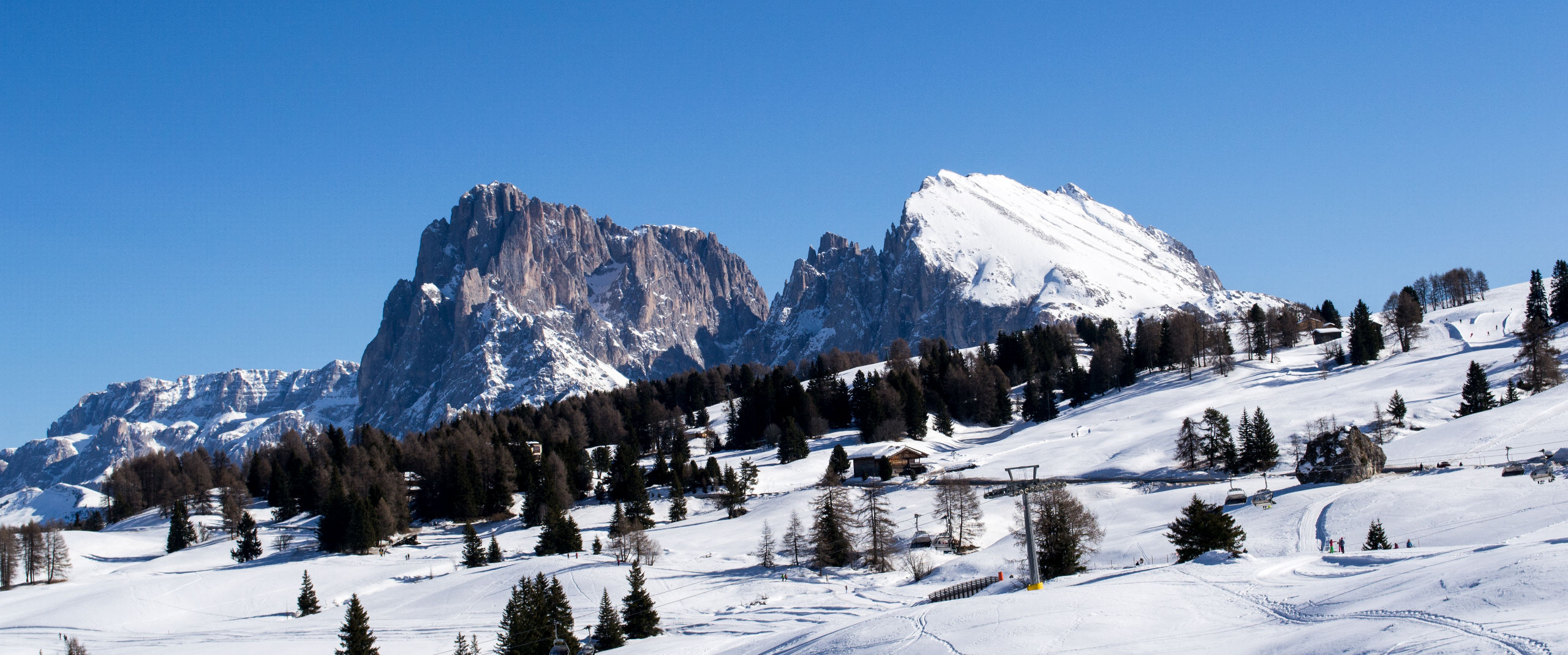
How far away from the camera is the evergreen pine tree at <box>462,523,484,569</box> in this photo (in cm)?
7981

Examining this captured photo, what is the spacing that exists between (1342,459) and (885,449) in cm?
4474

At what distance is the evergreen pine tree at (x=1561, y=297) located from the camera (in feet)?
395

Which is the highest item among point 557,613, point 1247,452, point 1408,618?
point 1247,452

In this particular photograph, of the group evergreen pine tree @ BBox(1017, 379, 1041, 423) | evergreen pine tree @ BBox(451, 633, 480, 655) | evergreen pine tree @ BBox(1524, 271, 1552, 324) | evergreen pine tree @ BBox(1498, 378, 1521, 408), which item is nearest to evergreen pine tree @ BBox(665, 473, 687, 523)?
evergreen pine tree @ BBox(451, 633, 480, 655)

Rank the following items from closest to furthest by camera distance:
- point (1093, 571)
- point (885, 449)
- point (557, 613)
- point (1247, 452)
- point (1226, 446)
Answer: point (1093, 571), point (557, 613), point (1247, 452), point (1226, 446), point (885, 449)

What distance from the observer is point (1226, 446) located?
7856cm

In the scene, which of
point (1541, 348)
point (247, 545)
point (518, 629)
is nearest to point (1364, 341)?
point (1541, 348)

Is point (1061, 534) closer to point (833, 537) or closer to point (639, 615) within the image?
point (639, 615)

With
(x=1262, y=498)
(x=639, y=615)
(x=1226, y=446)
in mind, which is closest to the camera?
(x=639, y=615)

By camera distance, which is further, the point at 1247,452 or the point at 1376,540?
the point at 1247,452

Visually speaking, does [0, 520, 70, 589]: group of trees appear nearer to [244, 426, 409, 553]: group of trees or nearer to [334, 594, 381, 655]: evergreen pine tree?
[244, 426, 409, 553]: group of trees

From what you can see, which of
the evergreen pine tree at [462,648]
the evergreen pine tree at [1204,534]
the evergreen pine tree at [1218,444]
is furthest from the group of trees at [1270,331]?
the evergreen pine tree at [462,648]

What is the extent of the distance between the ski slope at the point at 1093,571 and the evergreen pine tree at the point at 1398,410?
1.12 metres

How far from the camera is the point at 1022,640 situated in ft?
94.5
